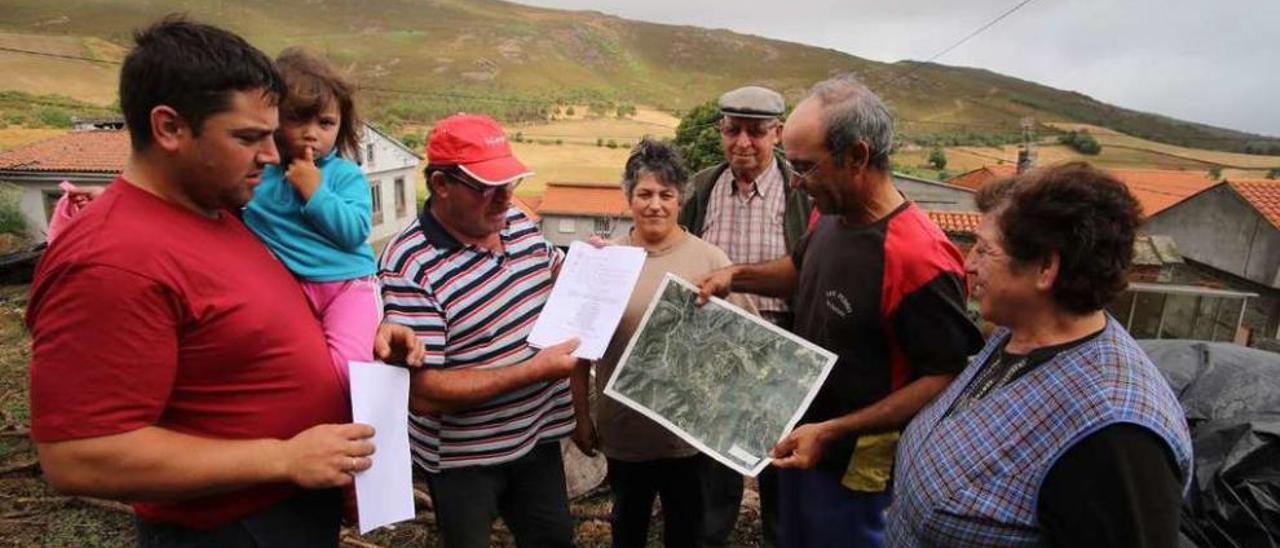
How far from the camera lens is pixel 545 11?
187 metres

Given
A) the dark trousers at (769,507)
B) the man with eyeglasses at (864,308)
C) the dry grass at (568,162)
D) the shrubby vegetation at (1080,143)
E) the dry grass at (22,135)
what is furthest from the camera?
the shrubby vegetation at (1080,143)

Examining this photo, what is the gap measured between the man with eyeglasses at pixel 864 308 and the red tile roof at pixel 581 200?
33.8m

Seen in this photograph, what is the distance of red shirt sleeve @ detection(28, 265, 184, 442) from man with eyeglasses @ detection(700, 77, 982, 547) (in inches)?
68.8

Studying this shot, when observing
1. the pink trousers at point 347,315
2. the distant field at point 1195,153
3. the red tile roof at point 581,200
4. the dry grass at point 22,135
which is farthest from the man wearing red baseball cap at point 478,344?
the distant field at point 1195,153

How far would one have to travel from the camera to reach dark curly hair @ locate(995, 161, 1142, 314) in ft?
4.90

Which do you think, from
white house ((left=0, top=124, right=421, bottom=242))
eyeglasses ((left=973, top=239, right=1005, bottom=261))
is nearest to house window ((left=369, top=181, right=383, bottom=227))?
white house ((left=0, top=124, right=421, bottom=242))

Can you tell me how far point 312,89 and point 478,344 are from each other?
113cm

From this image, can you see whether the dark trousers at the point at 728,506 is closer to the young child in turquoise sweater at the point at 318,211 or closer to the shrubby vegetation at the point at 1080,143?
the young child in turquoise sweater at the point at 318,211

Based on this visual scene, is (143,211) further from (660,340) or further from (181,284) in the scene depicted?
(660,340)

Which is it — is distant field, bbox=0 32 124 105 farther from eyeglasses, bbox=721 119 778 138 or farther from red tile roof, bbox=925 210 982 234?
eyeglasses, bbox=721 119 778 138

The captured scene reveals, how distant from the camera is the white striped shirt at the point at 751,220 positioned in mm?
3631

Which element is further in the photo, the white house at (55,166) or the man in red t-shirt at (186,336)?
the white house at (55,166)

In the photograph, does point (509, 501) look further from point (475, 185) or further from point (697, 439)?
point (475, 185)

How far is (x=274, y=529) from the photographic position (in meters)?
1.73
